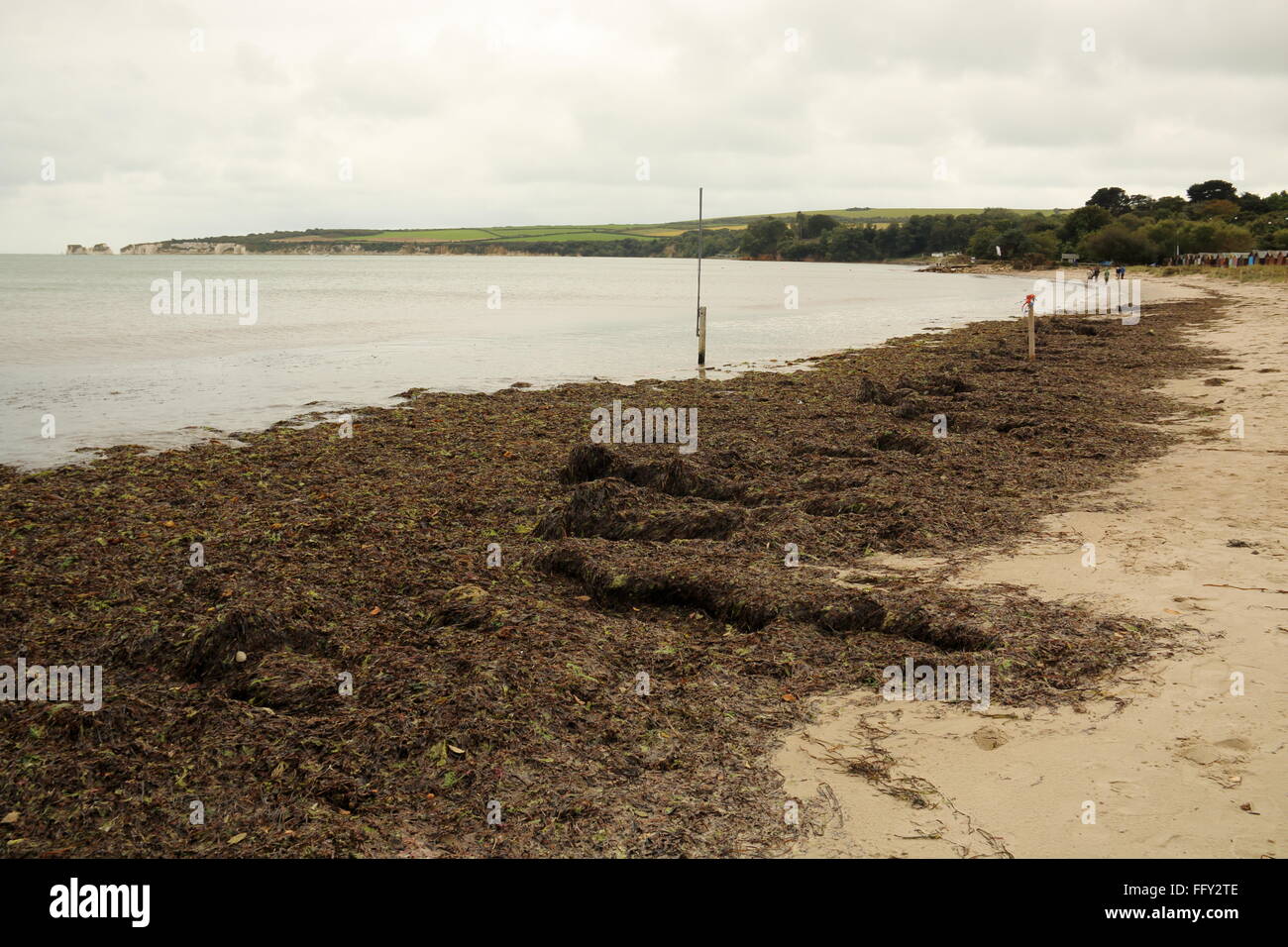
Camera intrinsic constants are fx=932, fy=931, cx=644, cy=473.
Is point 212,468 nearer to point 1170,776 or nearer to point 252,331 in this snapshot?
point 1170,776

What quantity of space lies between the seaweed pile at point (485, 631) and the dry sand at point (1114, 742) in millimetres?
321

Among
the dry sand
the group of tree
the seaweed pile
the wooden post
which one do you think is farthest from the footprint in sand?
the group of tree

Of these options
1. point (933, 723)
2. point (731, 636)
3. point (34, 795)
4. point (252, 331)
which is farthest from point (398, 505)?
point (252, 331)

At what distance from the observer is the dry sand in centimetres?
468

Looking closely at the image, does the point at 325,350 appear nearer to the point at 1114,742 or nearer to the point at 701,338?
the point at 701,338

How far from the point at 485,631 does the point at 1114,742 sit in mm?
4356

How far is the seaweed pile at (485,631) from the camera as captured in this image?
4891mm

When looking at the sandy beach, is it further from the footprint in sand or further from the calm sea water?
the calm sea water

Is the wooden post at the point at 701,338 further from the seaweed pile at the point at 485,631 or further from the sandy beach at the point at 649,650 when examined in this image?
the sandy beach at the point at 649,650

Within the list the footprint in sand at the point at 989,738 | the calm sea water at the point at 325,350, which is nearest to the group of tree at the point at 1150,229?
the calm sea water at the point at 325,350

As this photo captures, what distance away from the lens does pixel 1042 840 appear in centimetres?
464

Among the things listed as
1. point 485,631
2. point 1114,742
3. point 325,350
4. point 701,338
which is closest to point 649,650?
point 485,631

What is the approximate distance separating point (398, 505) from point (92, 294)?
83.2 meters

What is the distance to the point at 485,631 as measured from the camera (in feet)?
23.5
